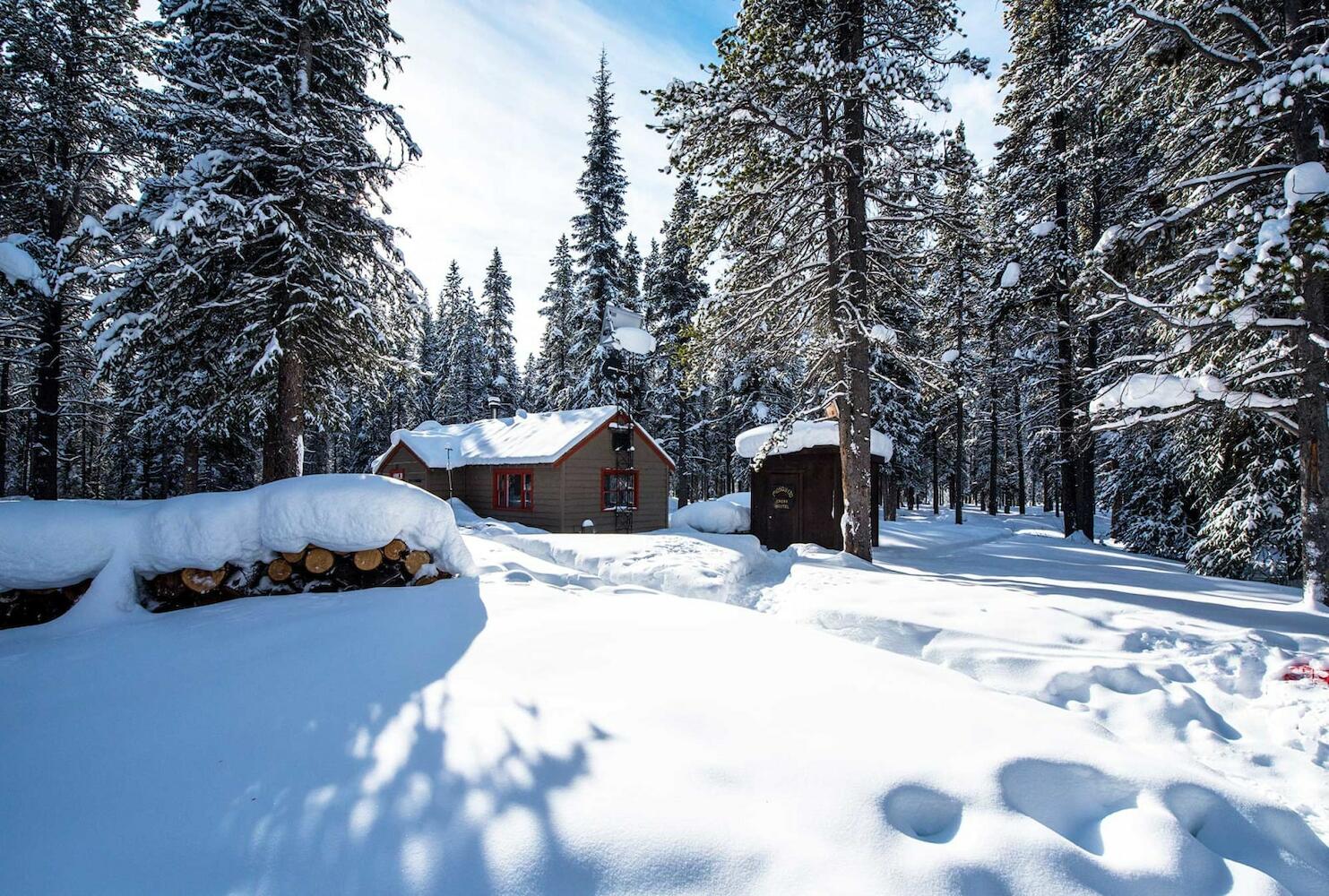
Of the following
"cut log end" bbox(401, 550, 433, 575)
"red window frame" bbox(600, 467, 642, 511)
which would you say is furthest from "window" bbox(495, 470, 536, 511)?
"cut log end" bbox(401, 550, 433, 575)

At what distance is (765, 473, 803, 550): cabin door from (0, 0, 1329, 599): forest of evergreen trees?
298 centimetres

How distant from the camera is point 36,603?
16.0 ft

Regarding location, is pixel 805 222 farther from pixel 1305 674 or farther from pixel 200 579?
pixel 200 579

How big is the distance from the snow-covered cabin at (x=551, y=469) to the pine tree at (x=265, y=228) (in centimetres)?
783

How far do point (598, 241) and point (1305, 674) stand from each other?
828 inches

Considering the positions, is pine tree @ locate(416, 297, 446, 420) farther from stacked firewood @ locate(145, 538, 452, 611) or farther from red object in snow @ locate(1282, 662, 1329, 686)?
red object in snow @ locate(1282, 662, 1329, 686)

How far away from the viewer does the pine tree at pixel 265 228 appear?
822 centimetres

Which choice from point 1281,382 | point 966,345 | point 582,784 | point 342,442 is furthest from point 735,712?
point 342,442

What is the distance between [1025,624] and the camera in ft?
15.9

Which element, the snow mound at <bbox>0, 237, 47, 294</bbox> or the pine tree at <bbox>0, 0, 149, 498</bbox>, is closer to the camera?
the snow mound at <bbox>0, 237, 47, 294</bbox>

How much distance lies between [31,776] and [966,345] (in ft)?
98.8

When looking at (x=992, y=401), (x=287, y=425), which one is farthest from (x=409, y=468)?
(x=992, y=401)

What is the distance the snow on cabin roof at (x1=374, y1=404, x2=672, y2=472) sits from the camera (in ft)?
57.7

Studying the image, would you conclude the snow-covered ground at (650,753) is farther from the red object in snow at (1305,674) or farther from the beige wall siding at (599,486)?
the beige wall siding at (599,486)
